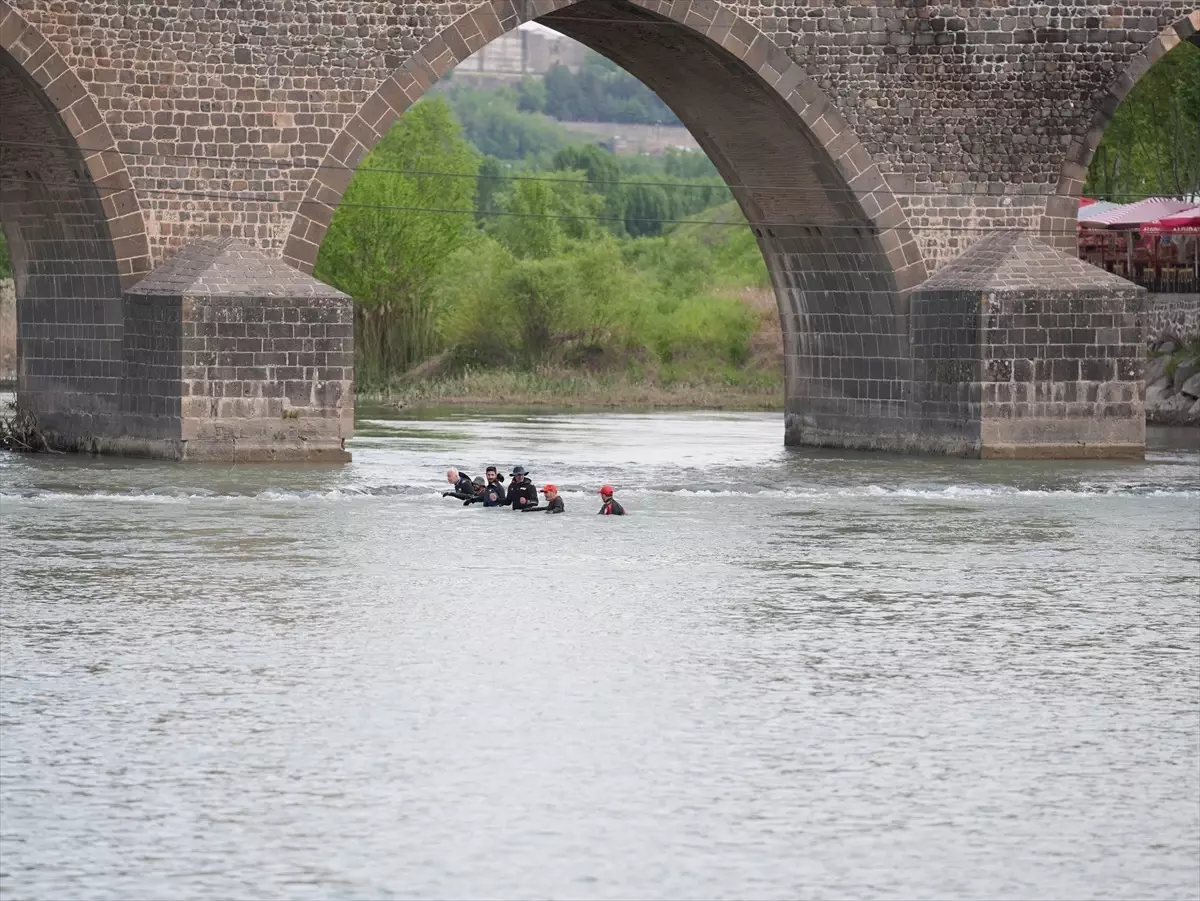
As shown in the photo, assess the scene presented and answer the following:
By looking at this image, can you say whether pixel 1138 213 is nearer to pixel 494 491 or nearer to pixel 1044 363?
pixel 1044 363

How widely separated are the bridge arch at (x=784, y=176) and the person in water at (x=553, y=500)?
17.0ft

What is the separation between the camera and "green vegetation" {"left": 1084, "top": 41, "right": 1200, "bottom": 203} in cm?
3850

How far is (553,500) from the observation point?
17.8 metres

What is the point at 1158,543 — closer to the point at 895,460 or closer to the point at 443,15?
the point at 895,460

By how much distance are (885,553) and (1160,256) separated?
2281 cm

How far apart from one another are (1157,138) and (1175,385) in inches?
428

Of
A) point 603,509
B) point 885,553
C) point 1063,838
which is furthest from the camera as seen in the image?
point 603,509

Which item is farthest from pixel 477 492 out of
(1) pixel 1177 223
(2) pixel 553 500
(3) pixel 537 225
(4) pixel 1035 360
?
(3) pixel 537 225

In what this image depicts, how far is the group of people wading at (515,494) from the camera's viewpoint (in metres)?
17.6

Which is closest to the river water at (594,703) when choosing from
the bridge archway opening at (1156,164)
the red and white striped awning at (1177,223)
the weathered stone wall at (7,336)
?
the red and white striped awning at (1177,223)

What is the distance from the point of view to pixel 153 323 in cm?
2134

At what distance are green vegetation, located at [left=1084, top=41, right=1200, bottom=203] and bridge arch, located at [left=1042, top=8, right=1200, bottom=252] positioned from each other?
38.9ft

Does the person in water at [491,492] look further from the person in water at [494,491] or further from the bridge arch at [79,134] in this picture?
the bridge arch at [79,134]


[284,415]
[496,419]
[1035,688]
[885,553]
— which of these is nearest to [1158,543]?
[885,553]
